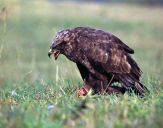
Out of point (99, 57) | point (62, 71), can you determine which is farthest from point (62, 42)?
point (62, 71)

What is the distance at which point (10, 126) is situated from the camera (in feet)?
17.7

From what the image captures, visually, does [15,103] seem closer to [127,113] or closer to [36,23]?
[127,113]

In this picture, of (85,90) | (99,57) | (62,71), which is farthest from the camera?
(62,71)

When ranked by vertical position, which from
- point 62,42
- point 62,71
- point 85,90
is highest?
point 62,42

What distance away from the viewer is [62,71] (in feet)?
34.6

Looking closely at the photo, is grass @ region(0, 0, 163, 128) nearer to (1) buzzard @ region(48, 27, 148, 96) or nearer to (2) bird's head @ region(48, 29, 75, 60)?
(1) buzzard @ region(48, 27, 148, 96)

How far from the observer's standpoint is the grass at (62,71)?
5.58 metres

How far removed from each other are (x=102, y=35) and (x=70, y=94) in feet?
2.87

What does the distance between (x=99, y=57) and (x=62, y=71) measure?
321 cm

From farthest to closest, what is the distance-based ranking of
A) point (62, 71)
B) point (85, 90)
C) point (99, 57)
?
point (62, 71) < point (85, 90) < point (99, 57)

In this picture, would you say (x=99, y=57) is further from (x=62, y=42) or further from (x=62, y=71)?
(x=62, y=71)

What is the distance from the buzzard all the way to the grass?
324mm

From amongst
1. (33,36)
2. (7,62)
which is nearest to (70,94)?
(7,62)

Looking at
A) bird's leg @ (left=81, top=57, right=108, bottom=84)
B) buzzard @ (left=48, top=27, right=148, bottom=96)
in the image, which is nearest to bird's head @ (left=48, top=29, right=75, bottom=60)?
buzzard @ (left=48, top=27, right=148, bottom=96)
